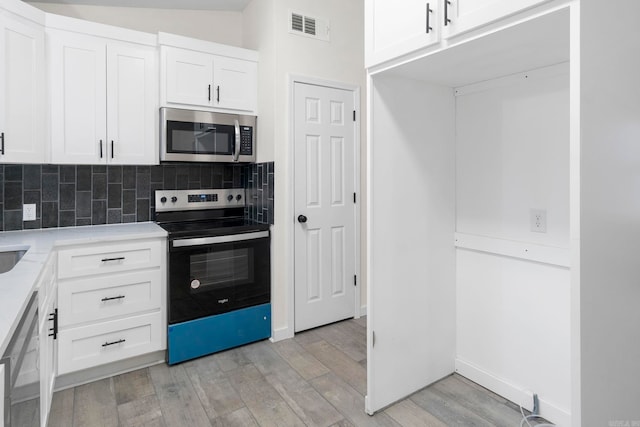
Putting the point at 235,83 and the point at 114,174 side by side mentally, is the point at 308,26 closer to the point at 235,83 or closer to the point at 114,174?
the point at 235,83

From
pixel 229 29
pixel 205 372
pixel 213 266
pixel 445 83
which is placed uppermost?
pixel 229 29

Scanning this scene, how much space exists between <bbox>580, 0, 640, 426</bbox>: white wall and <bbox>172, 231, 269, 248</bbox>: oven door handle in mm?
2120

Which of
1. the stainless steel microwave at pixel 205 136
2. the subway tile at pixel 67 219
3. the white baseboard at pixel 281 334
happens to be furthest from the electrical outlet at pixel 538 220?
the subway tile at pixel 67 219

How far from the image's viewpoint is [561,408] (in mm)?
1812

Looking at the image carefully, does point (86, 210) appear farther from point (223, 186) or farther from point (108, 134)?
point (223, 186)

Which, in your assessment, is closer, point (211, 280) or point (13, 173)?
point (13, 173)

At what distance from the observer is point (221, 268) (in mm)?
2695

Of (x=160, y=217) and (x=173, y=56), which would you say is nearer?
(x=173, y=56)

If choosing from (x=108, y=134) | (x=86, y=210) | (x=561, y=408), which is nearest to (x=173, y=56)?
(x=108, y=134)

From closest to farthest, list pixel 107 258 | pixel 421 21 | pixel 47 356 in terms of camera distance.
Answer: pixel 421 21 < pixel 47 356 < pixel 107 258

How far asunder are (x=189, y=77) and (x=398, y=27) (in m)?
1.70

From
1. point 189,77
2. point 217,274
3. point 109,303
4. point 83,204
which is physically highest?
point 189,77

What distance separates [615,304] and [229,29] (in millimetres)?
3386

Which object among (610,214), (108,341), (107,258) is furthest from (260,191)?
(610,214)
